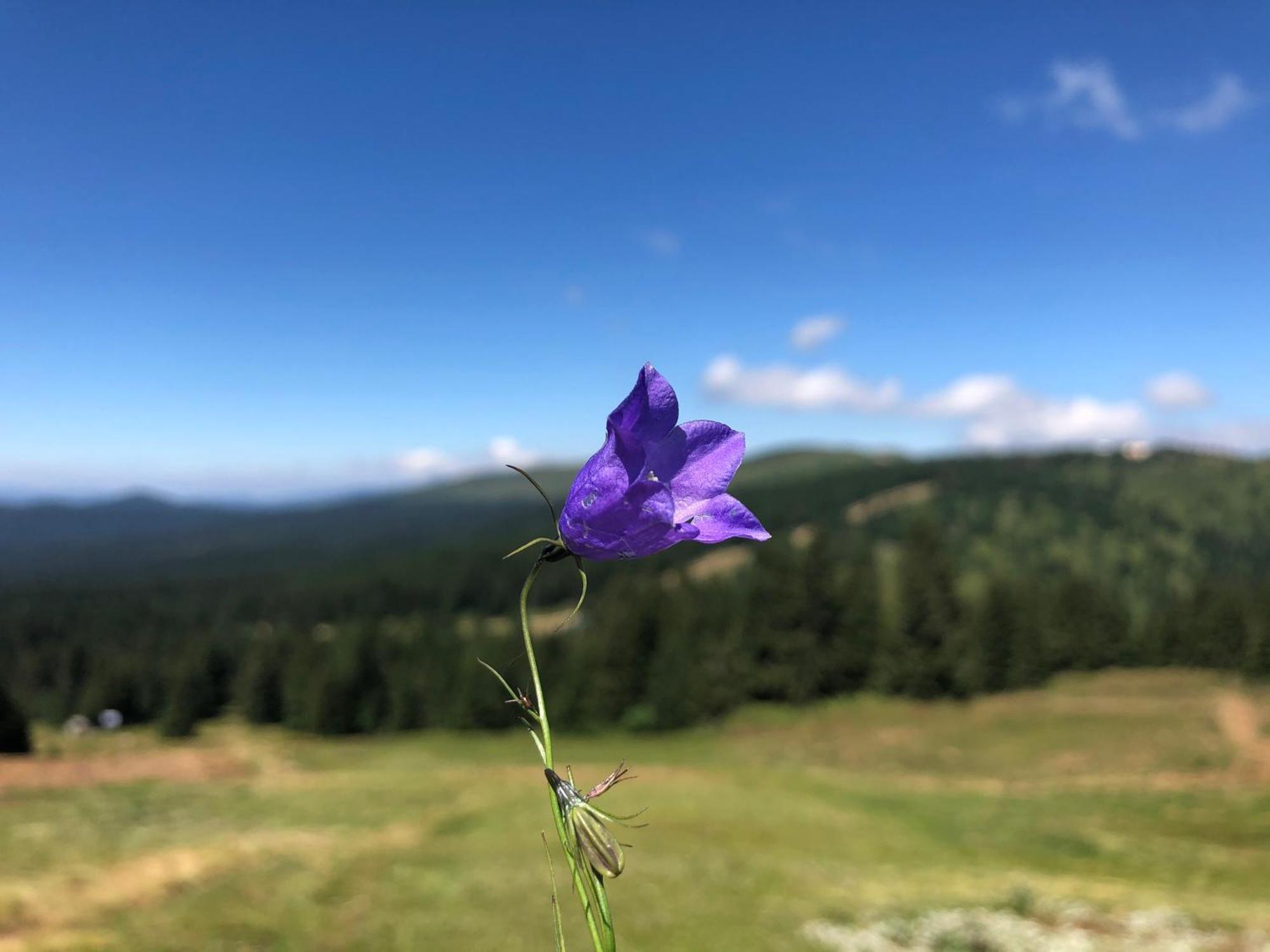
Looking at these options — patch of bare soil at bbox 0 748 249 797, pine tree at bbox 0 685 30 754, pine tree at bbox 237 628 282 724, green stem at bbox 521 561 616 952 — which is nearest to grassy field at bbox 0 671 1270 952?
patch of bare soil at bbox 0 748 249 797

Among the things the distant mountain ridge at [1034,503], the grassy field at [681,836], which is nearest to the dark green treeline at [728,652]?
the grassy field at [681,836]

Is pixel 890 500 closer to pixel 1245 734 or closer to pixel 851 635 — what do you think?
pixel 851 635

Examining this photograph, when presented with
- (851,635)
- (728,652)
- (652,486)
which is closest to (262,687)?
(728,652)

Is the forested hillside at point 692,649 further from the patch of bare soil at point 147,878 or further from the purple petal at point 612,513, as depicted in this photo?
the purple petal at point 612,513

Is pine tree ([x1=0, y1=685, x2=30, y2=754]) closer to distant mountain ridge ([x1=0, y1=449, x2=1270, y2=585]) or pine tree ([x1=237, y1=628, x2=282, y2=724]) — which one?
pine tree ([x1=237, y1=628, x2=282, y2=724])

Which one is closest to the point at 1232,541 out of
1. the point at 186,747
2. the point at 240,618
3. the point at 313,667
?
the point at 313,667

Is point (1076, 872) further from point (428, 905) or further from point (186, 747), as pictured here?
point (186, 747)
